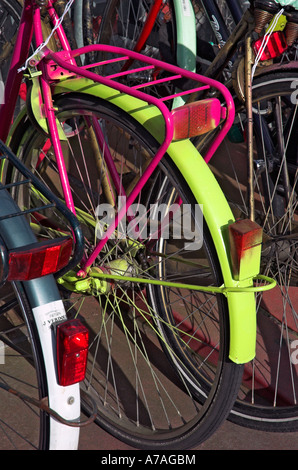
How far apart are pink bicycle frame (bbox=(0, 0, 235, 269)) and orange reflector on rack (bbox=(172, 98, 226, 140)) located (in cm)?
3

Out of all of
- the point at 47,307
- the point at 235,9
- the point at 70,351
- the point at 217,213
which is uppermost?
the point at 235,9

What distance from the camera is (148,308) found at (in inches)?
99.6

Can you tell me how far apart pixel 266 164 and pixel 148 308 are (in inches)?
30.7

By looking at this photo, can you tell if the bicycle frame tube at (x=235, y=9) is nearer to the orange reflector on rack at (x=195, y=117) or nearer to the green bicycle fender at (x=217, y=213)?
the green bicycle fender at (x=217, y=213)

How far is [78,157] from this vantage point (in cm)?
335

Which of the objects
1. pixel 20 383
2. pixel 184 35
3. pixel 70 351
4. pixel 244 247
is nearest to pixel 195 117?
pixel 244 247

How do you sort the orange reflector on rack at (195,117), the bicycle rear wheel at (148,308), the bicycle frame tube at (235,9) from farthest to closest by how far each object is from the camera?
the bicycle frame tube at (235,9) < the bicycle rear wheel at (148,308) < the orange reflector on rack at (195,117)

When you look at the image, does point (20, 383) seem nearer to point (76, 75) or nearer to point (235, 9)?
point (76, 75)

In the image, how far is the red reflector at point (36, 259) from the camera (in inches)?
60.2

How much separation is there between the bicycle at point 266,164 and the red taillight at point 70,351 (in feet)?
2.64

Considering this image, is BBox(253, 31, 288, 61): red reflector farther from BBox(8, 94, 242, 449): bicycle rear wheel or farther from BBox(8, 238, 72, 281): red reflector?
BBox(8, 238, 72, 281): red reflector

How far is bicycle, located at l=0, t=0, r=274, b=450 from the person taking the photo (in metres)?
1.92

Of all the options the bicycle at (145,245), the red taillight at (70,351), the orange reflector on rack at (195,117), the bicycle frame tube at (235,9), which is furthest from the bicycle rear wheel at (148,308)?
the bicycle frame tube at (235,9)

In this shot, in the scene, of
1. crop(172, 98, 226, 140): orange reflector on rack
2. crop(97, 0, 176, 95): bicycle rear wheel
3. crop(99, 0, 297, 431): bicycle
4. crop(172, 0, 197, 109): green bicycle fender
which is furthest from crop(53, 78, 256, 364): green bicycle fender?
crop(97, 0, 176, 95): bicycle rear wheel
